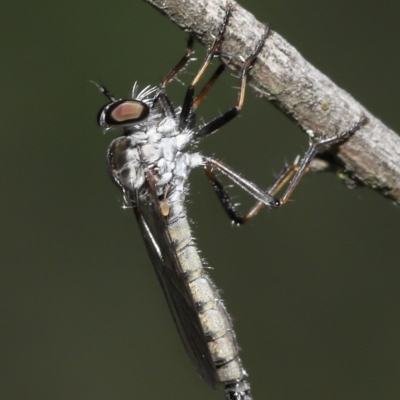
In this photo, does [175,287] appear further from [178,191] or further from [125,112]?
[125,112]

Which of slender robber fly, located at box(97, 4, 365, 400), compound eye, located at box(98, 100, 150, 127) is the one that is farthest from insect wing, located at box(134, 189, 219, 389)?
compound eye, located at box(98, 100, 150, 127)

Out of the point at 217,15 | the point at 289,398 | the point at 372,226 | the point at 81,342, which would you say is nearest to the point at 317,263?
the point at 372,226

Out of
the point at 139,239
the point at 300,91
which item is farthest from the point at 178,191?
the point at 139,239

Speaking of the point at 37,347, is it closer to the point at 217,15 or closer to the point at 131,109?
the point at 131,109

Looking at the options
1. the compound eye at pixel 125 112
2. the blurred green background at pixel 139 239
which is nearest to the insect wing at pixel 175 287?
the compound eye at pixel 125 112

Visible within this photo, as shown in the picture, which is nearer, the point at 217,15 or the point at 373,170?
the point at 217,15

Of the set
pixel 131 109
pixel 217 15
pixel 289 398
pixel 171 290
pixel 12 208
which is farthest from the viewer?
pixel 12 208
